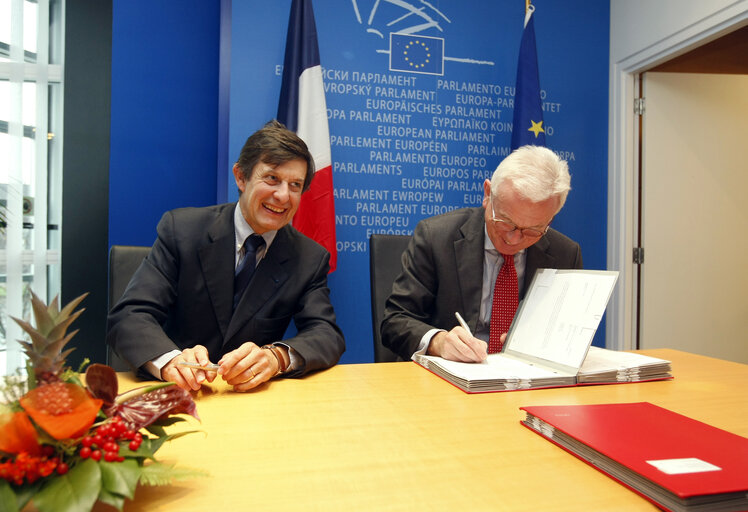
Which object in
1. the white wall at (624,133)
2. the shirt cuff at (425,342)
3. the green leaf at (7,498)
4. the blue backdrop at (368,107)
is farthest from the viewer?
the white wall at (624,133)

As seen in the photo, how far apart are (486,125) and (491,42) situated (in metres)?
0.54

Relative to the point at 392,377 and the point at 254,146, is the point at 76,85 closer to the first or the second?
the point at 254,146

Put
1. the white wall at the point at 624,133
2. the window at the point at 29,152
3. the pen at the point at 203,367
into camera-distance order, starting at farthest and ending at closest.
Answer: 1. the white wall at the point at 624,133
2. the window at the point at 29,152
3. the pen at the point at 203,367

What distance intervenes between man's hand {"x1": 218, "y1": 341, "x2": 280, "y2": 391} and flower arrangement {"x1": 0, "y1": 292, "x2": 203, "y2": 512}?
48cm

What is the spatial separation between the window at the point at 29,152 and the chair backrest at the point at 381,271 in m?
1.49

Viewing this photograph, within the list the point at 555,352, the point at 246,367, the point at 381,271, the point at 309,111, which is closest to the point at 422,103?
the point at 309,111

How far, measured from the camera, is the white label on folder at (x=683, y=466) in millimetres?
633

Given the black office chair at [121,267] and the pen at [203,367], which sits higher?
the black office chair at [121,267]

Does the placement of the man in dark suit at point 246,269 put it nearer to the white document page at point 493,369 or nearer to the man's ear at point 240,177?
the man's ear at point 240,177

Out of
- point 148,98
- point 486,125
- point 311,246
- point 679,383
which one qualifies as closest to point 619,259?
point 486,125

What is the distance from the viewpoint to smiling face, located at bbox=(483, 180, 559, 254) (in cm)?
155

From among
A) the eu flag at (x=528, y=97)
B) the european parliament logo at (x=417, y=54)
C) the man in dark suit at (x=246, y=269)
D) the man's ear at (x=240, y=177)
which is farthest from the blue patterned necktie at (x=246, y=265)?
the eu flag at (x=528, y=97)

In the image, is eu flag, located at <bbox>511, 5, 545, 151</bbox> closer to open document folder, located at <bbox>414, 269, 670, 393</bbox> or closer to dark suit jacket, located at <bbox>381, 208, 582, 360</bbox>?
dark suit jacket, located at <bbox>381, 208, 582, 360</bbox>

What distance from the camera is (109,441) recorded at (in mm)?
552
